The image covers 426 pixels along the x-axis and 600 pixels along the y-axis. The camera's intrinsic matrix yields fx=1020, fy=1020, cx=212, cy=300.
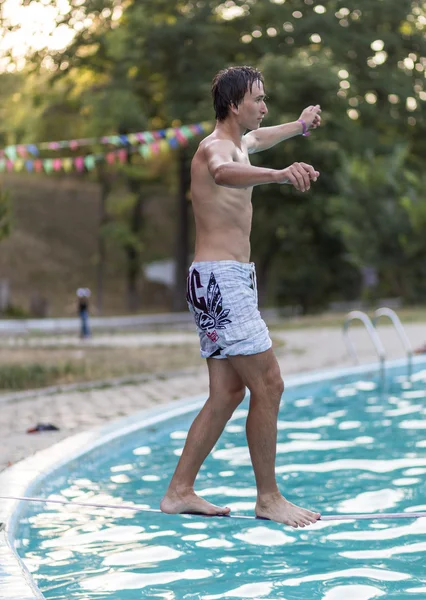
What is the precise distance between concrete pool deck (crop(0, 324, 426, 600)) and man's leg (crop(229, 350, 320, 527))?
1182mm

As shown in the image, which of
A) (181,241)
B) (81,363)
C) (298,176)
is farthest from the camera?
(181,241)

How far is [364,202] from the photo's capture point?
34000 millimetres

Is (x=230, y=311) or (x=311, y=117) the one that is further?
(x=311, y=117)

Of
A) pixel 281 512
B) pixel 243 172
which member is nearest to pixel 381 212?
pixel 281 512

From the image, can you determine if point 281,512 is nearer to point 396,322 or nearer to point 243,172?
point 243,172

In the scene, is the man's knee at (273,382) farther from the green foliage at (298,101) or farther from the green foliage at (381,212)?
the green foliage at (381,212)

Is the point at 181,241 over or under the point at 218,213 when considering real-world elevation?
over

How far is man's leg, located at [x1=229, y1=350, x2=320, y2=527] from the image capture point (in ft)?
15.1

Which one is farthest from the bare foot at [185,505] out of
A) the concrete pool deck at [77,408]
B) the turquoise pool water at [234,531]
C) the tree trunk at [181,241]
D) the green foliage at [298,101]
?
the tree trunk at [181,241]

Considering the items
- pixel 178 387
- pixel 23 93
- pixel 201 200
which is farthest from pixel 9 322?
pixel 201 200

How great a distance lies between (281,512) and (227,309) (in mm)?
988

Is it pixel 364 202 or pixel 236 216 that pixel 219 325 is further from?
pixel 364 202

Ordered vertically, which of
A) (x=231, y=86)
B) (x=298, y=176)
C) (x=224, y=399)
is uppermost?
(x=231, y=86)

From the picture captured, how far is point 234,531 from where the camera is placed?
5.30 metres
